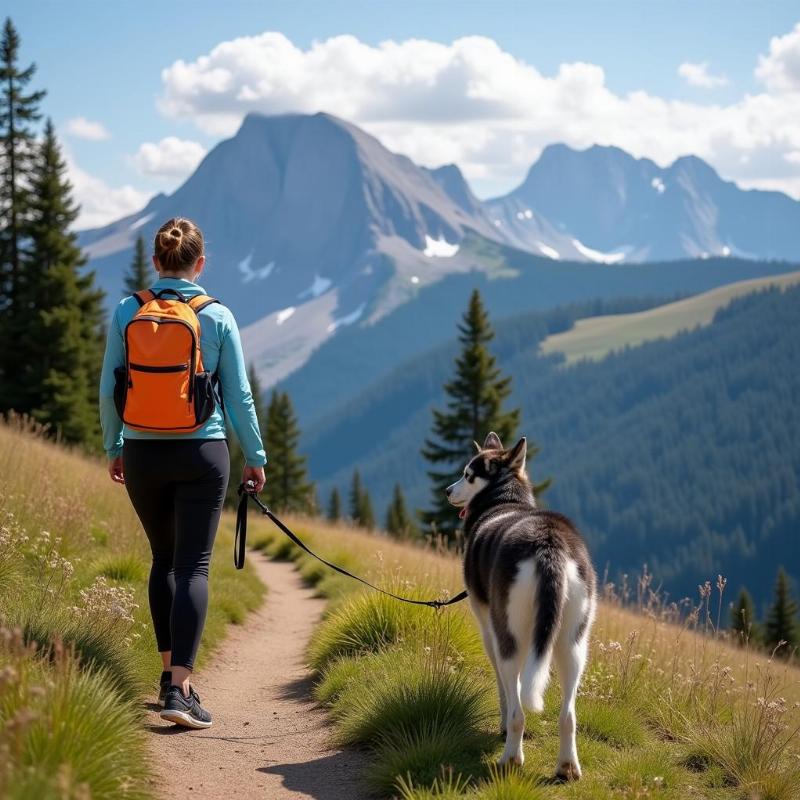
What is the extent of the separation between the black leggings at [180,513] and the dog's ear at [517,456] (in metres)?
1.92

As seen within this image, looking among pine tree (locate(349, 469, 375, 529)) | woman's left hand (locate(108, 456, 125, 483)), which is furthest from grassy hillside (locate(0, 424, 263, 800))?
pine tree (locate(349, 469, 375, 529))

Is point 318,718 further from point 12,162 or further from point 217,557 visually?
point 12,162

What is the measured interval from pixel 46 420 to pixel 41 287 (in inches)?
190

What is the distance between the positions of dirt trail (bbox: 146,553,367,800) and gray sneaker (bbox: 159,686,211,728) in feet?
0.26

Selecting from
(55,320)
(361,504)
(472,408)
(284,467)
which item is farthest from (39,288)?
(361,504)

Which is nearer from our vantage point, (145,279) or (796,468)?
(145,279)

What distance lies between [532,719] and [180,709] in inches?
87.3

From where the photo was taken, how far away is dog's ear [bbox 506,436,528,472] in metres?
6.15

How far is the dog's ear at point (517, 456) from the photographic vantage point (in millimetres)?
6152

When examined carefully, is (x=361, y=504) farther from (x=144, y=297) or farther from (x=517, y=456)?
(x=144, y=297)

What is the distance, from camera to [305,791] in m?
5.08

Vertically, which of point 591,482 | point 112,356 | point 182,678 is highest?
point 112,356

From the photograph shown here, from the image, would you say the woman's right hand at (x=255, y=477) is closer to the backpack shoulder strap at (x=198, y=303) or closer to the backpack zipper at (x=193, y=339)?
the backpack zipper at (x=193, y=339)

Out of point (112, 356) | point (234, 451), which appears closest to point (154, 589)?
point (112, 356)
